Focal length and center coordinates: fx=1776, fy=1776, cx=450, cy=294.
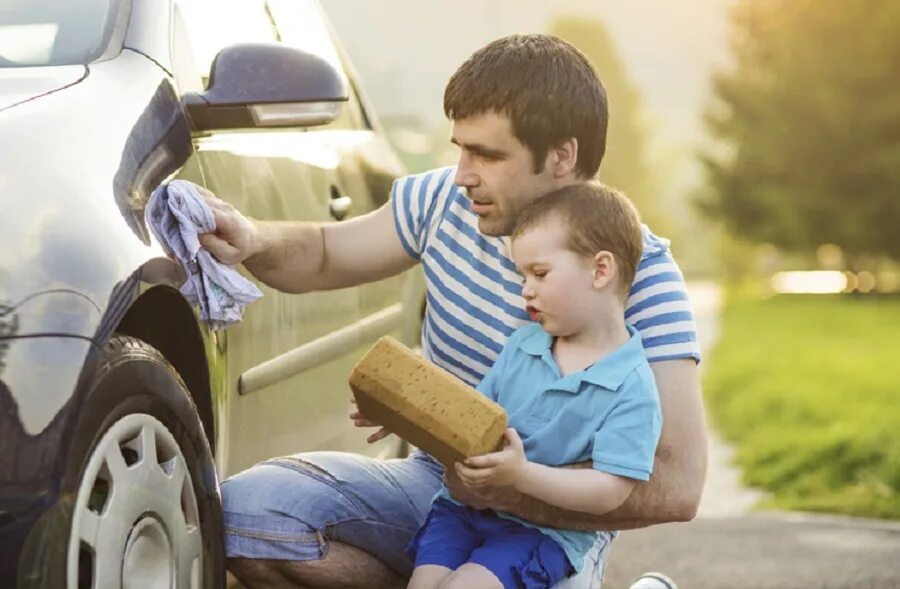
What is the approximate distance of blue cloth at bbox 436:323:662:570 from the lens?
3.09 meters

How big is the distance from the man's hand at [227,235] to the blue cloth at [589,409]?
53 cm

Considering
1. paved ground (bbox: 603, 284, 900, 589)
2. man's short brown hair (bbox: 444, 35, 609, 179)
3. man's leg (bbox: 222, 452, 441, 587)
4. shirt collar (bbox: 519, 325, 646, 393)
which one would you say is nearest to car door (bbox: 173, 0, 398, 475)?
man's leg (bbox: 222, 452, 441, 587)

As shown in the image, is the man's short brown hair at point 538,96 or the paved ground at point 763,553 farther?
the paved ground at point 763,553

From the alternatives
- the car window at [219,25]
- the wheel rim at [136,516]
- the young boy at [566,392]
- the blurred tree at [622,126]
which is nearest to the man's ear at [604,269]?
the young boy at [566,392]

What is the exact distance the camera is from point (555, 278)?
3.12 m

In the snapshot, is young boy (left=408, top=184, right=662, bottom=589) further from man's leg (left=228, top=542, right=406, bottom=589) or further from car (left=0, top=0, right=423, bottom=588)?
car (left=0, top=0, right=423, bottom=588)

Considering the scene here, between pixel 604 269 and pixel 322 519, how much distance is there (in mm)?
739

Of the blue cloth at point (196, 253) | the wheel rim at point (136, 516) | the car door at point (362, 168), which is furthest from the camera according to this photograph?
the car door at point (362, 168)

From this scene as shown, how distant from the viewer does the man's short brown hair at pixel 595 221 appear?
10.2ft

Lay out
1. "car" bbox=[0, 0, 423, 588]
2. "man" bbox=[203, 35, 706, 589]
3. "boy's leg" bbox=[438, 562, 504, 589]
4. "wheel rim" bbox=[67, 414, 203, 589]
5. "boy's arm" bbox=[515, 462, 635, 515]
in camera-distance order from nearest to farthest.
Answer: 1. "car" bbox=[0, 0, 423, 588]
2. "wheel rim" bbox=[67, 414, 203, 589]
3. "boy's arm" bbox=[515, 462, 635, 515]
4. "boy's leg" bbox=[438, 562, 504, 589]
5. "man" bbox=[203, 35, 706, 589]

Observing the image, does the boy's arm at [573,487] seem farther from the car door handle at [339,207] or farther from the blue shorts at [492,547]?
the car door handle at [339,207]

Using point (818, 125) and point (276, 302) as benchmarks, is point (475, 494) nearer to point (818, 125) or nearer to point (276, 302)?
point (276, 302)

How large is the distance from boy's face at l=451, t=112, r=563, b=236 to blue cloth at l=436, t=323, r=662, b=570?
0.88 feet

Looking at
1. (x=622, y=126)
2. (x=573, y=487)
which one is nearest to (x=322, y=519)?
(x=573, y=487)
